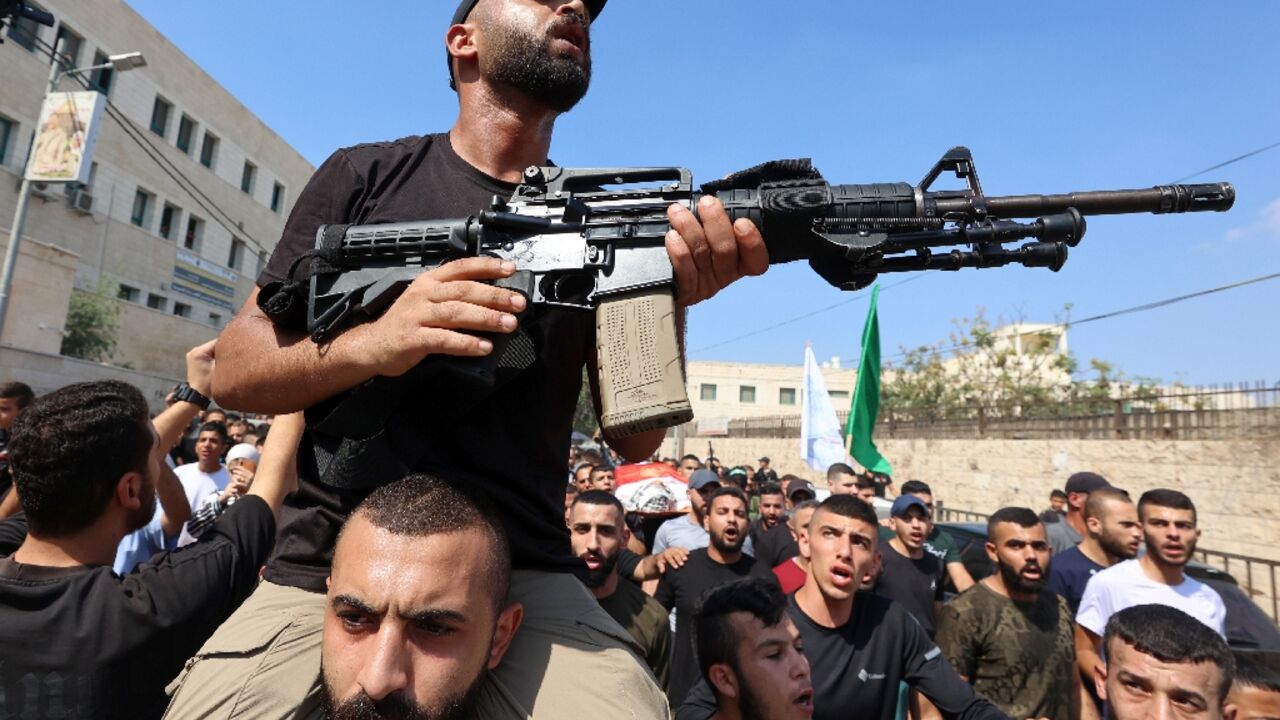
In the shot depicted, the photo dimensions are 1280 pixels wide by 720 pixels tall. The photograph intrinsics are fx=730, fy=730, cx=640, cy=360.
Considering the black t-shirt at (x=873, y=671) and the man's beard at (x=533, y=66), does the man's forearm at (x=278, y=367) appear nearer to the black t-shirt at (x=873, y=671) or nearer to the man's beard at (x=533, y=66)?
the man's beard at (x=533, y=66)

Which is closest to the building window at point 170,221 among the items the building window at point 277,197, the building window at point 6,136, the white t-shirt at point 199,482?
the building window at point 277,197

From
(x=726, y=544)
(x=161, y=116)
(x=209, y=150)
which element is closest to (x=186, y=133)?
(x=161, y=116)

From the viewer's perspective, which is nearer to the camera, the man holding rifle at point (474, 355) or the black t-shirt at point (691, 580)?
the man holding rifle at point (474, 355)

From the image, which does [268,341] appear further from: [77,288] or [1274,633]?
[77,288]

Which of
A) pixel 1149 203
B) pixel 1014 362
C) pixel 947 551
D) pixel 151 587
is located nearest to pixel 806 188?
pixel 1149 203

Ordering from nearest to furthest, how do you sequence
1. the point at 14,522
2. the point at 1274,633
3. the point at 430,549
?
1. the point at 430,549
2. the point at 14,522
3. the point at 1274,633

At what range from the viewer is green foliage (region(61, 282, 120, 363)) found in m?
23.2

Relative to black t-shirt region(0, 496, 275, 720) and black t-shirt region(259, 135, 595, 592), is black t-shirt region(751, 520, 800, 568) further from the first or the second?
black t-shirt region(259, 135, 595, 592)

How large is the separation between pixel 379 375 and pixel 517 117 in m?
0.84

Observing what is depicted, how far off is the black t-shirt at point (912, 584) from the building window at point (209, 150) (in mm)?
34235

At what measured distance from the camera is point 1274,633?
16.7 feet

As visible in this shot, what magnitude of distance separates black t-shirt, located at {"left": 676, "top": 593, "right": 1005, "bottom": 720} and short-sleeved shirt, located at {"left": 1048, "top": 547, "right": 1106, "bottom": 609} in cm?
209

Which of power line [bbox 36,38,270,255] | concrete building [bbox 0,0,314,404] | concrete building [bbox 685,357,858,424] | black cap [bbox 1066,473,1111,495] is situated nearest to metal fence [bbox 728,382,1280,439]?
black cap [bbox 1066,473,1111,495]

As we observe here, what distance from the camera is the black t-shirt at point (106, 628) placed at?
203 centimetres
